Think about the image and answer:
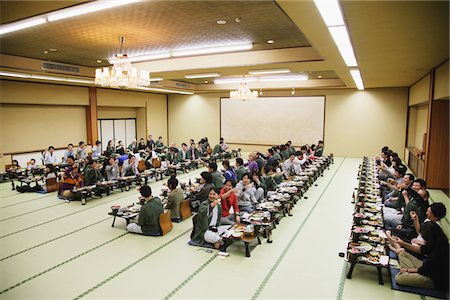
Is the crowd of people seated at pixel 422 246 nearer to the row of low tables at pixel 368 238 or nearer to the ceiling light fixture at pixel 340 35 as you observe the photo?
the row of low tables at pixel 368 238

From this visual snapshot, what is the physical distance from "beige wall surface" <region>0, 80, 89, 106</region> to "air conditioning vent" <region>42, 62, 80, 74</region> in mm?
2803

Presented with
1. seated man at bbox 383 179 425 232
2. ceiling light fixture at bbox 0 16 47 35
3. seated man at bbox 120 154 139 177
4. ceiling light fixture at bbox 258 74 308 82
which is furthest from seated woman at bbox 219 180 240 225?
ceiling light fixture at bbox 258 74 308 82

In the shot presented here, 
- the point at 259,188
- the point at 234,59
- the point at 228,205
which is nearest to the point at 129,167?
the point at 234,59

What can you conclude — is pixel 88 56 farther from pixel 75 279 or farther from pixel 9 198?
pixel 75 279

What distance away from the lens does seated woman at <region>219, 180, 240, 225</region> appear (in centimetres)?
710

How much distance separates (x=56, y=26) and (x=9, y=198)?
6.03 metres

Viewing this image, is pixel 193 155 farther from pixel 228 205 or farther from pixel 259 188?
pixel 228 205

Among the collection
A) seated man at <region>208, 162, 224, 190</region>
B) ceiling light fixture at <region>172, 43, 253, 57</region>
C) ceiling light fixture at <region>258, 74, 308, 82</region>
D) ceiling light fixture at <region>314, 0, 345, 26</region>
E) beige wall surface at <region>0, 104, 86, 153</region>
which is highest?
ceiling light fixture at <region>258, 74, 308, 82</region>

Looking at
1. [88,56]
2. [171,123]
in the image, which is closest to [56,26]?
[88,56]

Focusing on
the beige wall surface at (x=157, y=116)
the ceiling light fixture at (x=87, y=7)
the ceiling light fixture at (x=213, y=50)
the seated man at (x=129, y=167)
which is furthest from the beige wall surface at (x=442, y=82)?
the beige wall surface at (x=157, y=116)

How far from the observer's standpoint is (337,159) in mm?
18797

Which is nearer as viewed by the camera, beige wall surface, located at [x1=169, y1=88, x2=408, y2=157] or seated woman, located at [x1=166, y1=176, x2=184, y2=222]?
seated woman, located at [x1=166, y1=176, x2=184, y2=222]

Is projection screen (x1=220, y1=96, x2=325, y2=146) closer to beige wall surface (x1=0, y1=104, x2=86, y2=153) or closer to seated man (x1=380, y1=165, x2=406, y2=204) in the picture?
beige wall surface (x1=0, y1=104, x2=86, y2=153)

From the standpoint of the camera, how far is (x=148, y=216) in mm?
6996
